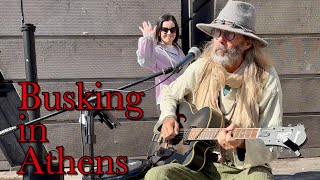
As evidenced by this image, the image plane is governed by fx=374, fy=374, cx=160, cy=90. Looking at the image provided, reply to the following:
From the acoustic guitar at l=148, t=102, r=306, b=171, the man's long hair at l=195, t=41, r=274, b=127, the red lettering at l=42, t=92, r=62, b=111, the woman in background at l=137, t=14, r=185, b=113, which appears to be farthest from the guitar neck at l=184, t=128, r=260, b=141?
the red lettering at l=42, t=92, r=62, b=111

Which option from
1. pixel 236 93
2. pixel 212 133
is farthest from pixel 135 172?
pixel 236 93

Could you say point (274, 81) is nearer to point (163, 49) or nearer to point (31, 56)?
point (163, 49)

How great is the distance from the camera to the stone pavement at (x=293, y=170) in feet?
12.5

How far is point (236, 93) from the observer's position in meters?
2.19

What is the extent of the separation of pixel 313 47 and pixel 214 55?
259cm

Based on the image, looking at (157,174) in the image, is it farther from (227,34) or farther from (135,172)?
(227,34)

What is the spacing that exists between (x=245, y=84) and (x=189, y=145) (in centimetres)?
49

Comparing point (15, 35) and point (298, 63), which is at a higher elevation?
point (15, 35)

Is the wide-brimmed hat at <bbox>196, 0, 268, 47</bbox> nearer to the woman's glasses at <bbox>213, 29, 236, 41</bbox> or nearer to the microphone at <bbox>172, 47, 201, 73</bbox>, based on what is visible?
the woman's glasses at <bbox>213, 29, 236, 41</bbox>

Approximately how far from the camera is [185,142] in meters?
2.28

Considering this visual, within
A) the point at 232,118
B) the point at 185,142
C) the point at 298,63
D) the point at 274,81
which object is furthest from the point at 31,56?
the point at 298,63

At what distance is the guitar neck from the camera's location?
1.91m

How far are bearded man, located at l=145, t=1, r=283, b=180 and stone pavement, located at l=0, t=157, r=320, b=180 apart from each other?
1.90 metres

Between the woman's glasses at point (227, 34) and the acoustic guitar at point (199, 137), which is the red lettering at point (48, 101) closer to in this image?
the acoustic guitar at point (199, 137)
